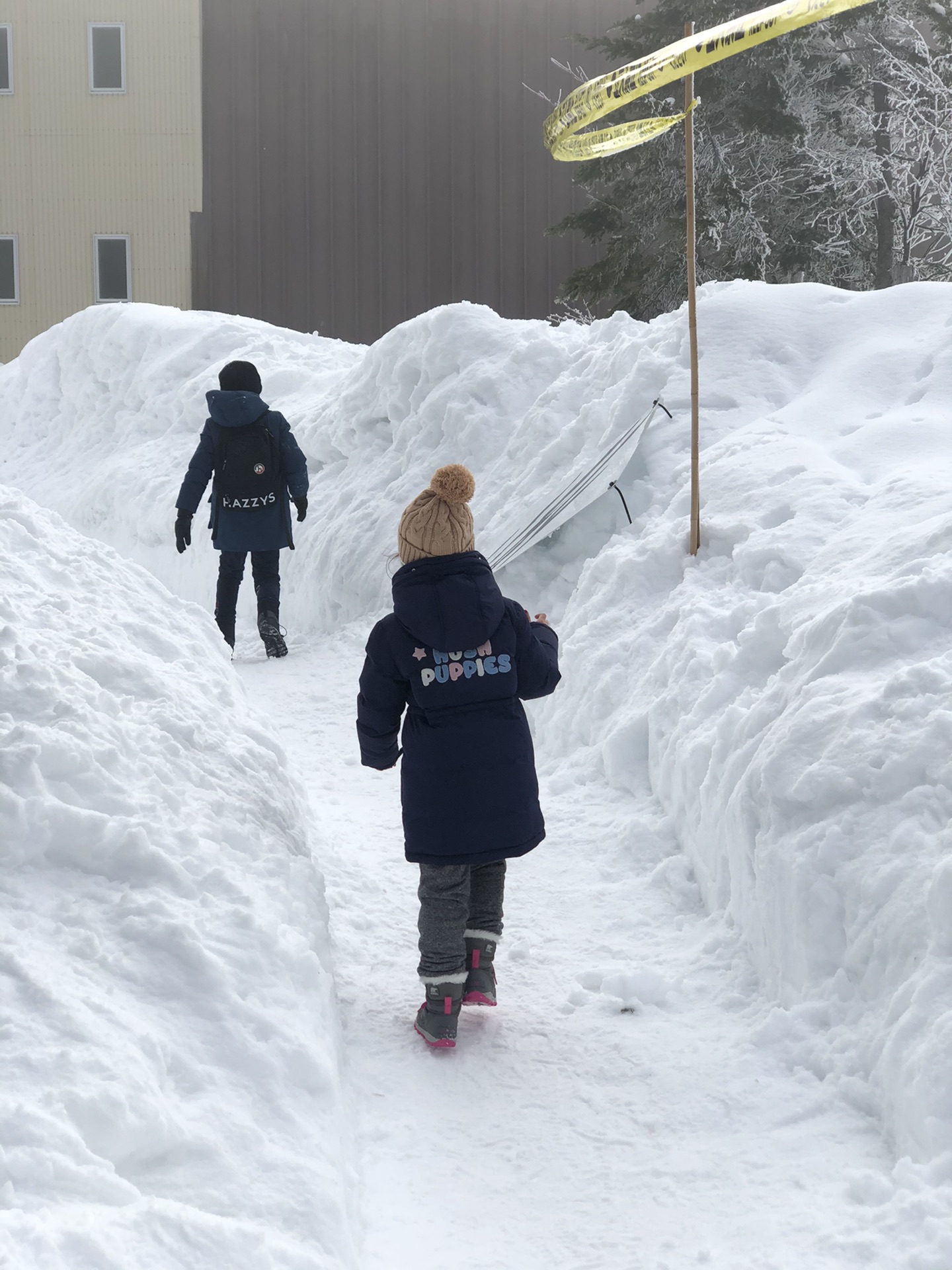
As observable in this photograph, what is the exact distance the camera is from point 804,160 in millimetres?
14422

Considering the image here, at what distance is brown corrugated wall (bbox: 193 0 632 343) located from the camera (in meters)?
17.1

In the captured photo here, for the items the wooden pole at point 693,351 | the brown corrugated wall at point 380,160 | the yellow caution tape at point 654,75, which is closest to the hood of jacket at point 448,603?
the yellow caution tape at point 654,75

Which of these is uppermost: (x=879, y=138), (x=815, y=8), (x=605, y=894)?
(x=879, y=138)

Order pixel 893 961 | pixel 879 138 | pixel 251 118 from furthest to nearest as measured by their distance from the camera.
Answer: pixel 251 118 → pixel 879 138 → pixel 893 961

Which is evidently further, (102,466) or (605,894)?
(102,466)

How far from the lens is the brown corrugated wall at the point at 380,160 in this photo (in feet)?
56.0

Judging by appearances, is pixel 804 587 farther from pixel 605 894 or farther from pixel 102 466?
pixel 102 466

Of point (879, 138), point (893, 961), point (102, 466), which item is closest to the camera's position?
point (893, 961)

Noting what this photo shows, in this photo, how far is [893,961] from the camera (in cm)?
269

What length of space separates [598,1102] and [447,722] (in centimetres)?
93

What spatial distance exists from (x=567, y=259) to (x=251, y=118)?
4760 mm

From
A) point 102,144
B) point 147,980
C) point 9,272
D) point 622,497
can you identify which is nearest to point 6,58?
point 102,144

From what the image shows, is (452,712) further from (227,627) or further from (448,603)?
(227,627)

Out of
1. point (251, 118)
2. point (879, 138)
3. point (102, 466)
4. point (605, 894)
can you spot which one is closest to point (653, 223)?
point (879, 138)
